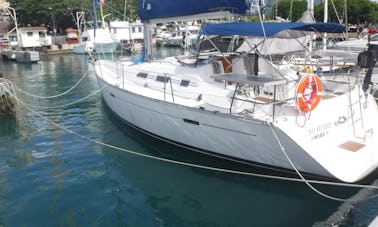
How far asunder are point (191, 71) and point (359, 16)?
6373 cm

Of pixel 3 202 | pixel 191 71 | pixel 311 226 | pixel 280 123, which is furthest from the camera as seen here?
pixel 191 71

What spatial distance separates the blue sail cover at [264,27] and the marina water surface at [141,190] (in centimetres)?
295

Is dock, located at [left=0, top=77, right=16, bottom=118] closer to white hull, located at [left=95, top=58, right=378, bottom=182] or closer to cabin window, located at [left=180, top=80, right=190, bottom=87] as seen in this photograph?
white hull, located at [left=95, top=58, right=378, bottom=182]

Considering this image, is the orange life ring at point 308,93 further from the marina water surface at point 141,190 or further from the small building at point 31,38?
the small building at point 31,38

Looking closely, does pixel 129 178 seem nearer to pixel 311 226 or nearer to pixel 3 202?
pixel 3 202

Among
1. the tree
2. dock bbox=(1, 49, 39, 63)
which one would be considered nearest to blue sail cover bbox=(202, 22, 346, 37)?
dock bbox=(1, 49, 39, 63)

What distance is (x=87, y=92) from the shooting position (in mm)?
19938

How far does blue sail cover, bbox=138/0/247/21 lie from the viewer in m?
9.03

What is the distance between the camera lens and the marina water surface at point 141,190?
7141 mm

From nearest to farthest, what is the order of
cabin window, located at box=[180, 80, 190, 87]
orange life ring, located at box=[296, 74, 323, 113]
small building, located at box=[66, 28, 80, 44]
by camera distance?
orange life ring, located at box=[296, 74, 323, 113] < cabin window, located at box=[180, 80, 190, 87] < small building, located at box=[66, 28, 80, 44]

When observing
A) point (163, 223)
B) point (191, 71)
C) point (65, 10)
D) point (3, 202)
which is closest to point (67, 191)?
point (3, 202)

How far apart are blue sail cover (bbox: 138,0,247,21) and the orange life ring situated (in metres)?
2.54

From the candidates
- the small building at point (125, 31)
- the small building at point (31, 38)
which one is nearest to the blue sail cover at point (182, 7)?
the small building at point (125, 31)

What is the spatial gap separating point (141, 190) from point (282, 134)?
3375mm
